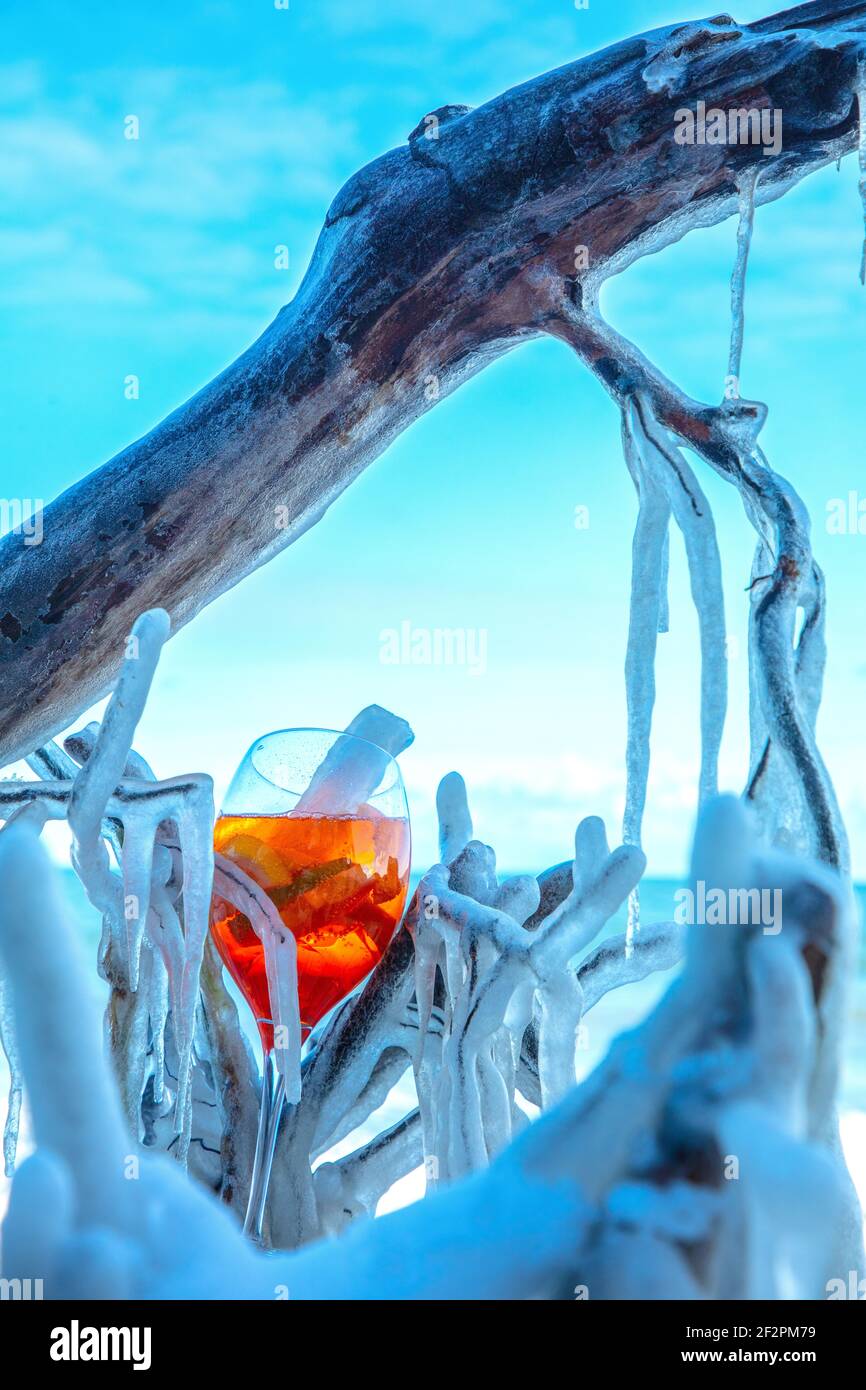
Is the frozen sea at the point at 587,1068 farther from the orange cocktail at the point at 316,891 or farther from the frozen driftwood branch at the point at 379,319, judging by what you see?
the frozen driftwood branch at the point at 379,319

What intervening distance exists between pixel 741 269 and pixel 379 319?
0.65 ft

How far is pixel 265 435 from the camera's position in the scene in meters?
0.68

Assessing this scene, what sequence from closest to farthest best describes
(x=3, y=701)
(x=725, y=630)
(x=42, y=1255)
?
(x=42, y=1255)
(x=725, y=630)
(x=3, y=701)

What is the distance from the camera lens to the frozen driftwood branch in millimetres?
626

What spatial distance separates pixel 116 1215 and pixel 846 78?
1.96ft

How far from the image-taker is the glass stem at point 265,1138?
2.06 feet

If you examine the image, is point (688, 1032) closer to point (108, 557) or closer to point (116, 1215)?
point (116, 1215)

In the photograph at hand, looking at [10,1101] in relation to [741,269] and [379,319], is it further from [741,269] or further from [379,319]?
[741,269]

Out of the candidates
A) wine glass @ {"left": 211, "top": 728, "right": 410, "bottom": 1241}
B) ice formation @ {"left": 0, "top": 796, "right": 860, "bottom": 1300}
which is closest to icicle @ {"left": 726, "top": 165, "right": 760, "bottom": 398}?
wine glass @ {"left": 211, "top": 728, "right": 410, "bottom": 1241}

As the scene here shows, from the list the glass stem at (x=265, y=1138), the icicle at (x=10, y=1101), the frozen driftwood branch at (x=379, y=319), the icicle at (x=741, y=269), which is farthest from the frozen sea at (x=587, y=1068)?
the icicle at (x=741, y=269)

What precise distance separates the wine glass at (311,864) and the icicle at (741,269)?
0.94 feet
